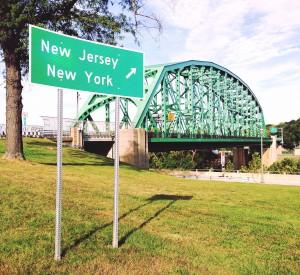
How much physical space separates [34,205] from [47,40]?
4.22 m

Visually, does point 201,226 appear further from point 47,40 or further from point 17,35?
point 17,35

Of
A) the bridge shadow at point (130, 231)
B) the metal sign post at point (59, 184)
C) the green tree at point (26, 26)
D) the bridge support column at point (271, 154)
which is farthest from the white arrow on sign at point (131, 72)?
the bridge support column at point (271, 154)

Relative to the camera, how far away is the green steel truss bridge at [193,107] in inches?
2554

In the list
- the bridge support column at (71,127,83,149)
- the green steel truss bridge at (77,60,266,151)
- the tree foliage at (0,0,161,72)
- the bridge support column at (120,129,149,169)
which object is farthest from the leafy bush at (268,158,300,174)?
the tree foliage at (0,0,161,72)

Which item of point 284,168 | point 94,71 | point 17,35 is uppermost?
point 17,35

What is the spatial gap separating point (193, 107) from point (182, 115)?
947cm

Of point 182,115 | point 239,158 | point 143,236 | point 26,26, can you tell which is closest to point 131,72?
point 143,236

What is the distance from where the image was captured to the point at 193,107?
89.9 metres

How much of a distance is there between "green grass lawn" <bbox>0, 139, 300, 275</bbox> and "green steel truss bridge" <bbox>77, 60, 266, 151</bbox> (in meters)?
39.8

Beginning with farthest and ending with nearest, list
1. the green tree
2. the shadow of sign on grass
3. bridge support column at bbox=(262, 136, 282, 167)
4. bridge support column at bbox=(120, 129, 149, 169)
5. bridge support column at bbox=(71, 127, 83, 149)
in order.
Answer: bridge support column at bbox=(262, 136, 282, 167) < bridge support column at bbox=(120, 129, 149, 169) < bridge support column at bbox=(71, 127, 83, 149) < the green tree < the shadow of sign on grass

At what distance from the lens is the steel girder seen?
6550 cm

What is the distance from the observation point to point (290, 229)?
29.6ft

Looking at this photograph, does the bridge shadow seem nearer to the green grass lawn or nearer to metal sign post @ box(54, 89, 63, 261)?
the green grass lawn

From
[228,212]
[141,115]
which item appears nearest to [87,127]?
[141,115]
